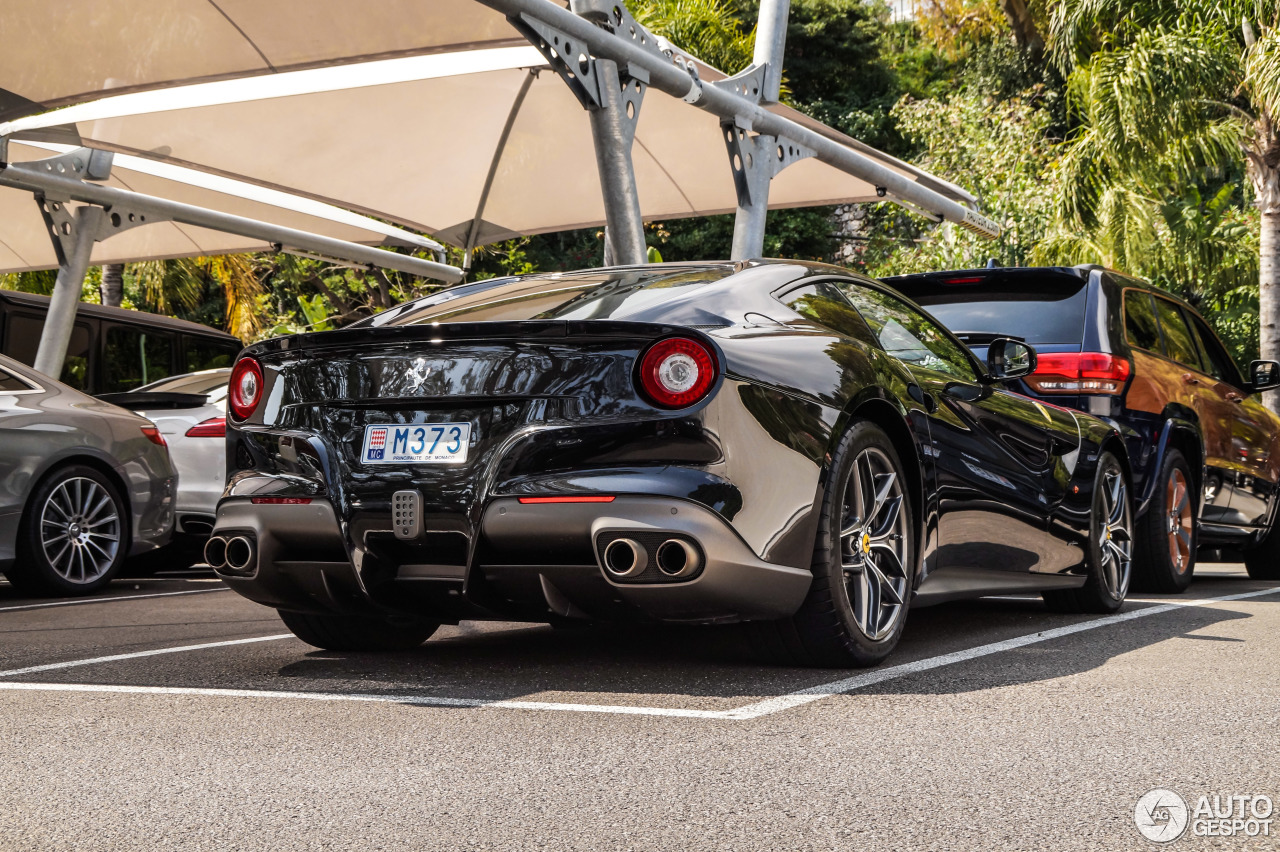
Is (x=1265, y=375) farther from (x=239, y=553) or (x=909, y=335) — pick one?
(x=239, y=553)

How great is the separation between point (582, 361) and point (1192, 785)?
6.47 feet

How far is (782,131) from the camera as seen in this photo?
37.6 feet

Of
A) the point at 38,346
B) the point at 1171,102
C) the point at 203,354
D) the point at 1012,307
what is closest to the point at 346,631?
the point at 1012,307

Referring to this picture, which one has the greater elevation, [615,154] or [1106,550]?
[615,154]

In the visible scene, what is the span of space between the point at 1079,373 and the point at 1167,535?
3.38ft

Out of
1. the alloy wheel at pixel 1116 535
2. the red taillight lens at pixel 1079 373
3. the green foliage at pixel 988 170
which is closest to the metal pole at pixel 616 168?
the red taillight lens at pixel 1079 373

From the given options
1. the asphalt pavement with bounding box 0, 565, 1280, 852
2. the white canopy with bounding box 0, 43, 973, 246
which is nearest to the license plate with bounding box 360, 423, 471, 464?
the asphalt pavement with bounding box 0, 565, 1280, 852

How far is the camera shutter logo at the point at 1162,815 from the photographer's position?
2658mm

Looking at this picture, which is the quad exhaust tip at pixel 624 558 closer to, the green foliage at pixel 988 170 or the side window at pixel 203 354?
the side window at pixel 203 354

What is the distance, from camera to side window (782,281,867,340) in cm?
474

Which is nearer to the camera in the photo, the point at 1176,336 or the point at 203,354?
the point at 1176,336

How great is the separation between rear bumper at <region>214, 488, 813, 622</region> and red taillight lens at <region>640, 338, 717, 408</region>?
1.00ft

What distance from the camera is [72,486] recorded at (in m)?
7.82

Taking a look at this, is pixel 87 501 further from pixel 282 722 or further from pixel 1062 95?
pixel 1062 95
